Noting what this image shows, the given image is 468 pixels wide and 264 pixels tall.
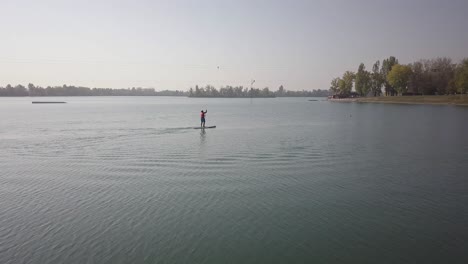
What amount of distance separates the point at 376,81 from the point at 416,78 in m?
21.3

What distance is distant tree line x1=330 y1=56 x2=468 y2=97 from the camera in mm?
109850

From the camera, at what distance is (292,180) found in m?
18.2

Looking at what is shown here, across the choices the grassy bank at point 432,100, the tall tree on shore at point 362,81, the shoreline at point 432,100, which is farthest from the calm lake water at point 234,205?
the tall tree on shore at point 362,81

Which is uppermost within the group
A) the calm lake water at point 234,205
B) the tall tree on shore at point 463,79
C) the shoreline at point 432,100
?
the tall tree on shore at point 463,79

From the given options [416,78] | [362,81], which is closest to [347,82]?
[362,81]

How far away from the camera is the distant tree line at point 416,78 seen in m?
110

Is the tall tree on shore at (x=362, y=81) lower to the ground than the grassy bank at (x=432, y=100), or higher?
higher

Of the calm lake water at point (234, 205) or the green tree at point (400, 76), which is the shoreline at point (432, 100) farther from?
the calm lake water at point (234, 205)

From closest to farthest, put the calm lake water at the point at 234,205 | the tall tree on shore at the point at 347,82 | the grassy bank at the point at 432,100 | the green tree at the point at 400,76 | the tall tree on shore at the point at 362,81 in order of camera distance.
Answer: the calm lake water at the point at 234,205, the grassy bank at the point at 432,100, the green tree at the point at 400,76, the tall tree on shore at the point at 362,81, the tall tree on shore at the point at 347,82

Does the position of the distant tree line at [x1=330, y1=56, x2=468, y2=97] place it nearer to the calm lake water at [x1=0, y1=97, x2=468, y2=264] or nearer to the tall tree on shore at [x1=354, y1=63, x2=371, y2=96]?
the tall tree on shore at [x1=354, y1=63, x2=371, y2=96]

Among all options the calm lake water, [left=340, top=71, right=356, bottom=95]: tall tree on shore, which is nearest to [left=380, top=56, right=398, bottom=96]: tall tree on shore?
[left=340, top=71, right=356, bottom=95]: tall tree on shore

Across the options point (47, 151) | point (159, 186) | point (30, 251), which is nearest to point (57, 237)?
point (30, 251)

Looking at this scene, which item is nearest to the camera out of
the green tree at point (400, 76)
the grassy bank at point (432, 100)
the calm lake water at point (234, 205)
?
the calm lake water at point (234, 205)

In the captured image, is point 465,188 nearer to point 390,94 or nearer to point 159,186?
point 159,186
